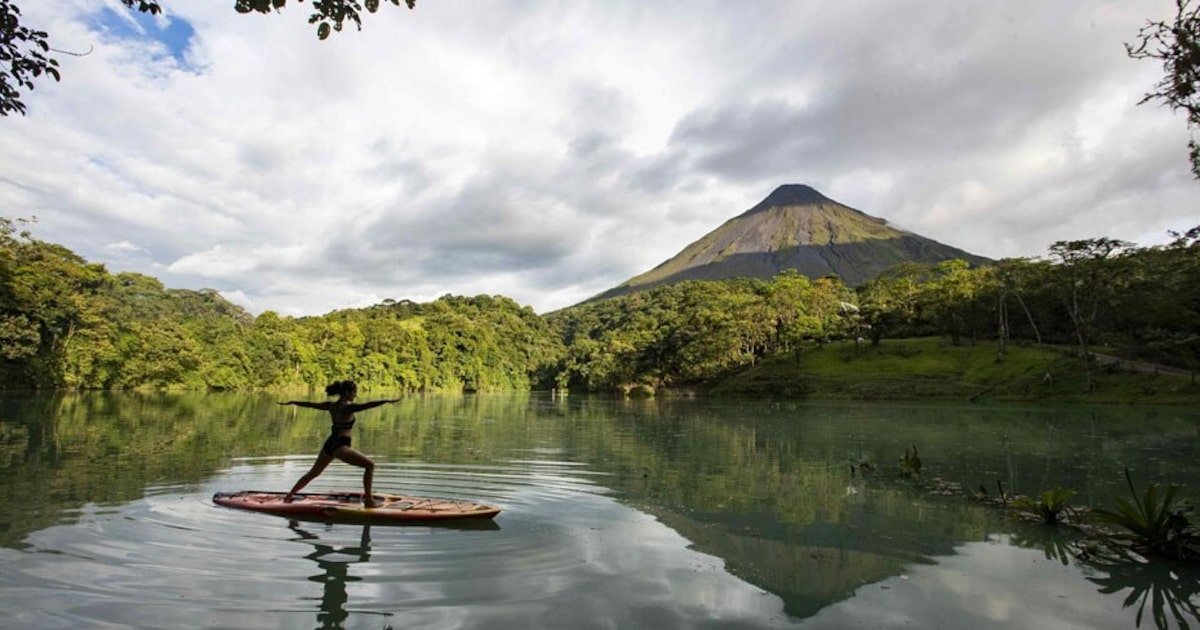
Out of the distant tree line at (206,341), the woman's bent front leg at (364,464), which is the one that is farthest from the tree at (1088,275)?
the distant tree line at (206,341)

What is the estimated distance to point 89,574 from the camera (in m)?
7.05

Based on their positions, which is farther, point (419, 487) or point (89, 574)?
point (419, 487)

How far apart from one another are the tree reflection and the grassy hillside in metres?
47.9

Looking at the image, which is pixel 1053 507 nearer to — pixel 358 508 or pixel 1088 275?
pixel 358 508

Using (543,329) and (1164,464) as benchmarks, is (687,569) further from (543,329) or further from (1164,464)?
(543,329)

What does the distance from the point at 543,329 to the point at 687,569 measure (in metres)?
184

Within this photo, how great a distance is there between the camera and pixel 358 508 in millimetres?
10148

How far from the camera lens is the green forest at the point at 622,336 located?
2131 inches

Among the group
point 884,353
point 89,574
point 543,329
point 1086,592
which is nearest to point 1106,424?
point 1086,592

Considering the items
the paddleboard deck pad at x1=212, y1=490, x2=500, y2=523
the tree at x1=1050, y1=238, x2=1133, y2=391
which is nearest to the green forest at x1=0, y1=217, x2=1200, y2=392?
the tree at x1=1050, y1=238, x2=1133, y2=391

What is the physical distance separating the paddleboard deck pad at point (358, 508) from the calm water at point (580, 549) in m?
0.29

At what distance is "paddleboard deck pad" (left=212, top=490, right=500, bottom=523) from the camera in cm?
992

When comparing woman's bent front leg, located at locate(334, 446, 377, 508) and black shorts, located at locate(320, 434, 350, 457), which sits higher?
black shorts, located at locate(320, 434, 350, 457)

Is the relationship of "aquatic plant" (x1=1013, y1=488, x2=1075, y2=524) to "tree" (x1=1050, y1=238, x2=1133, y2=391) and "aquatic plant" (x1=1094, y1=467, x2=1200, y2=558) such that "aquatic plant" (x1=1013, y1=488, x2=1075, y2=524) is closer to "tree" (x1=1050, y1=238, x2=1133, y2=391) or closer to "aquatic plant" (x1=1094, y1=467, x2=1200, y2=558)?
"aquatic plant" (x1=1094, y1=467, x2=1200, y2=558)
